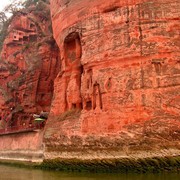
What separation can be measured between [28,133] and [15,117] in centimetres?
728

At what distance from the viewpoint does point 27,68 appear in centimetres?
3134

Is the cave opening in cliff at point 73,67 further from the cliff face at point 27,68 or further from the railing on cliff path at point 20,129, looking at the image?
the cliff face at point 27,68

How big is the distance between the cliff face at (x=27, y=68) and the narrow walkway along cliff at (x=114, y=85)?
8.77m

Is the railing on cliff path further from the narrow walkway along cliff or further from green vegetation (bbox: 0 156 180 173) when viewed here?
green vegetation (bbox: 0 156 180 173)

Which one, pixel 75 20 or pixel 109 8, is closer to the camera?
pixel 109 8

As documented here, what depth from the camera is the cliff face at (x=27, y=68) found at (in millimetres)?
30484

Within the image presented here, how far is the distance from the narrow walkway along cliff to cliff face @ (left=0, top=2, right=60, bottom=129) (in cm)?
877

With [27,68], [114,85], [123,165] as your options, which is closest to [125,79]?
[114,85]

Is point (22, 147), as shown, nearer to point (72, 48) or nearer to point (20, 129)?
point (20, 129)

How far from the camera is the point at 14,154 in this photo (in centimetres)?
2514

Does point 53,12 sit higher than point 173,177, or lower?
higher

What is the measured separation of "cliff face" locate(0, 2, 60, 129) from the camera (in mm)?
30484

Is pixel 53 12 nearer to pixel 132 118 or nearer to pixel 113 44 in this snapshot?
pixel 113 44

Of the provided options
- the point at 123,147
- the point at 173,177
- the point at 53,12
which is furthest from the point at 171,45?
the point at 53,12
